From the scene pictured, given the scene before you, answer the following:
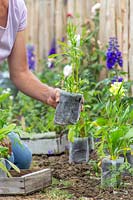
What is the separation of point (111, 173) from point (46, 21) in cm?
454

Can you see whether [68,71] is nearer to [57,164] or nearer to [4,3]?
[57,164]

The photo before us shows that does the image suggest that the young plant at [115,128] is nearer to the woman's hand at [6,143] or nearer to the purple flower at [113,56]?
the woman's hand at [6,143]

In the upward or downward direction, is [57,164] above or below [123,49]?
below

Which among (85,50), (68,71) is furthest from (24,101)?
(68,71)

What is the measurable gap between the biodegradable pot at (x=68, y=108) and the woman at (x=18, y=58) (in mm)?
85

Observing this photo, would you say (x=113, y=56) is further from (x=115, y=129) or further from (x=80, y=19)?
(x=80, y=19)

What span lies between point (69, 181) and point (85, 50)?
2295 mm

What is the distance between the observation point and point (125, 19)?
5.55 m

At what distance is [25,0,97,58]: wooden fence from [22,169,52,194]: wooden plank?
3.33m

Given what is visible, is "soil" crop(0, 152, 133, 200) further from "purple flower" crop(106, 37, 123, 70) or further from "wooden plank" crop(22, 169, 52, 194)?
"purple flower" crop(106, 37, 123, 70)

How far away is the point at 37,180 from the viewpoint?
399 cm

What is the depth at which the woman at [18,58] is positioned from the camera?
4.21 meters

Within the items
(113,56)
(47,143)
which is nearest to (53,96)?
(47,143)

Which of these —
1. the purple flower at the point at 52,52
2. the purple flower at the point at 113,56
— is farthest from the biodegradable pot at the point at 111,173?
the purple flower at the point at 52,52
